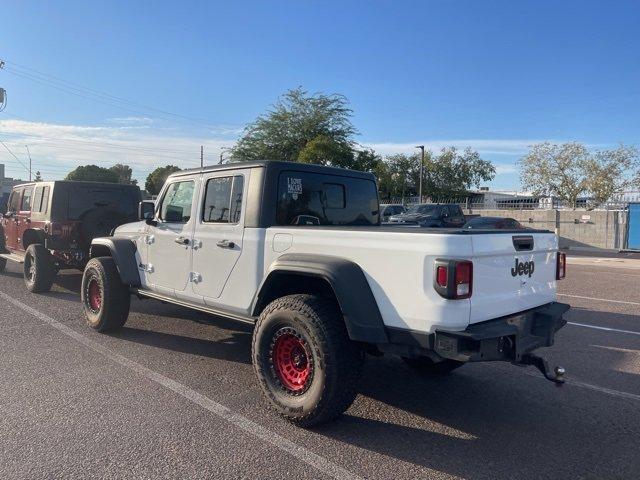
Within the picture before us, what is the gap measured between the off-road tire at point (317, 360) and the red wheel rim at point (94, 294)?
3408 mm

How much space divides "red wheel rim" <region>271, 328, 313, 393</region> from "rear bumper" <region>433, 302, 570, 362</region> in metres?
1.09

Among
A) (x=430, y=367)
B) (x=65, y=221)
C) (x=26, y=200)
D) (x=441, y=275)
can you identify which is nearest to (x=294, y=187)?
(x=441, y=275)

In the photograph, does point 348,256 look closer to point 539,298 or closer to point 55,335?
point 539,298

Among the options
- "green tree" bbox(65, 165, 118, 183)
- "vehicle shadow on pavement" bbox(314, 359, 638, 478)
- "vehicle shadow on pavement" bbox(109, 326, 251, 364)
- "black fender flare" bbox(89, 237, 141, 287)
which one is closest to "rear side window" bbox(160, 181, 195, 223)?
"black fender flare" bbox(89, 237, 141, 287)

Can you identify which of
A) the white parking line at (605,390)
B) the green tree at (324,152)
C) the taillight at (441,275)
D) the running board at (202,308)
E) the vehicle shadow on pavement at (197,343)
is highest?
the green tree at (324,152)

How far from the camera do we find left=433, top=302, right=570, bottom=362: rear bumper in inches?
134

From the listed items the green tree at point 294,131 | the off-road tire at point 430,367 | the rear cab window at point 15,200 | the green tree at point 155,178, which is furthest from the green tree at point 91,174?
the off-road tire at point 430,367

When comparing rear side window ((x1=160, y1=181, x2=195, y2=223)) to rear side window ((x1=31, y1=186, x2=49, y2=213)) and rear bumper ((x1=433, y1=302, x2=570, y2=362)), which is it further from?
rear side window ((x1=31, y1=186, x2=49, y2=213))

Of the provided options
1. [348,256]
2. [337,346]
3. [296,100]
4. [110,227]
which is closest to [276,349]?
[337,346]

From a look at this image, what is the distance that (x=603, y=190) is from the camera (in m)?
39.0

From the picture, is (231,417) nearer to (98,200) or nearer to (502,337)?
(502,337)

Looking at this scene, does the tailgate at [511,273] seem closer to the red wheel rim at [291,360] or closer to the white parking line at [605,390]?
the white parking line at [605,390]

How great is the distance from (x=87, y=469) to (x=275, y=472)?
3.81 ft

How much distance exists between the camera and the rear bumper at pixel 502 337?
3.41 m
